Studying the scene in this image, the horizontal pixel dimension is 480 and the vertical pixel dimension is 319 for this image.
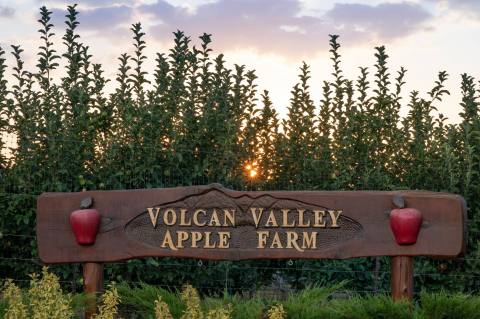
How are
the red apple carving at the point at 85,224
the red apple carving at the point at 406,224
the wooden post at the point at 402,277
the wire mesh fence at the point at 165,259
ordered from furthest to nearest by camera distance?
the wire mesh fence at the point at 165,259 < the red apple carving at the point at 85,224 < the wooden post at the point at 402,277 < the red apple carving at the point at 406,224

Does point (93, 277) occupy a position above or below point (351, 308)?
above

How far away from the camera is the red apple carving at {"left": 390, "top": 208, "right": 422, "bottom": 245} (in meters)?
7.85

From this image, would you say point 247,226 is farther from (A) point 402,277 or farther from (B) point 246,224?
(A) point 402,277

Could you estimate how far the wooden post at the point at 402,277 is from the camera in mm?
8016

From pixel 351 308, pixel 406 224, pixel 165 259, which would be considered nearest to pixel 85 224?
pixel 165 259

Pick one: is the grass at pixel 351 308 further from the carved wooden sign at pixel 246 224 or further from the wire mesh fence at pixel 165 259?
the wire mesh fence at pixel 165 259

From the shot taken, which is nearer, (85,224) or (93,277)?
(85,224)

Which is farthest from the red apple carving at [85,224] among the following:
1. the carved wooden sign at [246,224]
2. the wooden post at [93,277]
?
the wooden post at [93,277]

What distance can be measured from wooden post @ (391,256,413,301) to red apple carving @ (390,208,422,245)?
0.20m

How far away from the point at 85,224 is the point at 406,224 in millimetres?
3030

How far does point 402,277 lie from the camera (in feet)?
26.3

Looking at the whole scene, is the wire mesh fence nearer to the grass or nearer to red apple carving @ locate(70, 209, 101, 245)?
red apple carving @ locate(70, 209, 101, 245)

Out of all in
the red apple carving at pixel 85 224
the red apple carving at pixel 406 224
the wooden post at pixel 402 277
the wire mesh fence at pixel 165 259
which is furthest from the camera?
the wire mesh fence at pixel 165 259

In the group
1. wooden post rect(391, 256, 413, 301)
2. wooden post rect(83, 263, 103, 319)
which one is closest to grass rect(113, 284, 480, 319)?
wooden post rect(391, 256, 413, 301)
